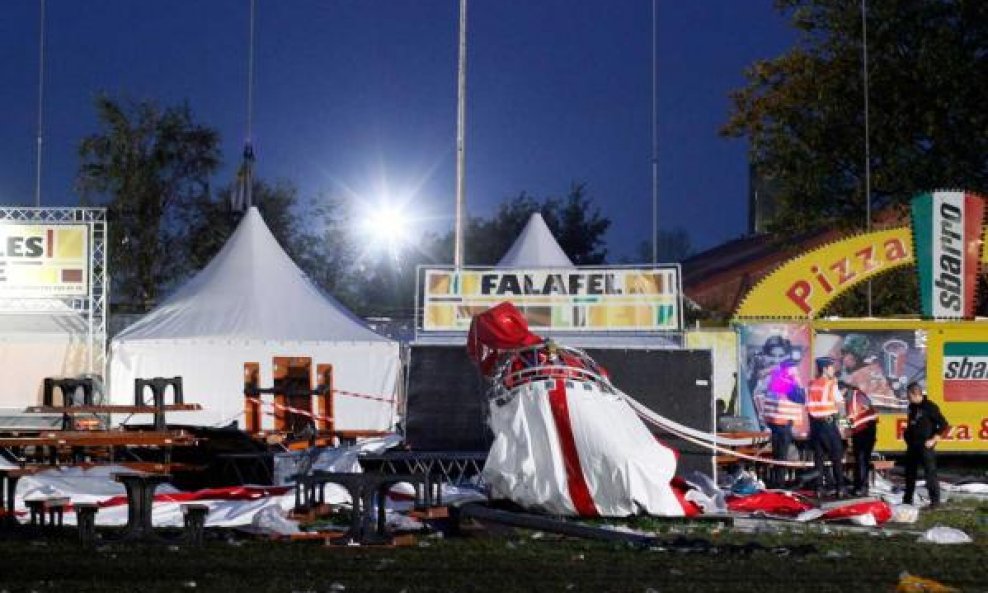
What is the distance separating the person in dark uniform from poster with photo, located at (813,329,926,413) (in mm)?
8281

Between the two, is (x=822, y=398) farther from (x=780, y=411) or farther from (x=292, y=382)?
(x=292, y=382)

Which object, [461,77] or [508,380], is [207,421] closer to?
[461,77]

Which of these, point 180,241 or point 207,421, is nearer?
point 207,421

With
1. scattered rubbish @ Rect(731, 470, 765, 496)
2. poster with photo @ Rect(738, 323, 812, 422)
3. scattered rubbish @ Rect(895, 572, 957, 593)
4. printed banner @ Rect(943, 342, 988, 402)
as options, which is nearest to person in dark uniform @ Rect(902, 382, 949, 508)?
scattered rubbish @ Rect(731, 470, 765, 496)

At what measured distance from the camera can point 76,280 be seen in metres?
32.8

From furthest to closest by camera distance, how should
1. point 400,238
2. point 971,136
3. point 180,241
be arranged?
1. point 400,238
2. point 180,241
3. point 971,136

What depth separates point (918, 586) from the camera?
41.9 feet

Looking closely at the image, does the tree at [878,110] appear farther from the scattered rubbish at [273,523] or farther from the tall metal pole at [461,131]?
the scattered rubbish at [273,523]

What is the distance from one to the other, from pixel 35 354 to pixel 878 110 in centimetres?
2193

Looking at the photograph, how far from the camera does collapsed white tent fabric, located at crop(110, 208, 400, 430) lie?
32.7m

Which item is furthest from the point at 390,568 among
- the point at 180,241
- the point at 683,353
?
the point at 180,241

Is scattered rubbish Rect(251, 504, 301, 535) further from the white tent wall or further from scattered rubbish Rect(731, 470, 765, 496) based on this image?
the white tent wall

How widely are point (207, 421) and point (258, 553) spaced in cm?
1765

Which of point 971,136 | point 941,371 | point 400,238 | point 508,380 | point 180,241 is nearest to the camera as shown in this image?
point 508,380
